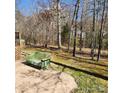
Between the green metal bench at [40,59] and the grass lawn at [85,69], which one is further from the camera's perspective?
the green metal bench at [40,59]

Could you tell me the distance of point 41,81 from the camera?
1.77 m

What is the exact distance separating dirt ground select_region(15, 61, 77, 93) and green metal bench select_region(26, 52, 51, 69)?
4 centimetres

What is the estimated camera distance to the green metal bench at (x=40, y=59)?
5.89 ft

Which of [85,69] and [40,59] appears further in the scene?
[40,59]

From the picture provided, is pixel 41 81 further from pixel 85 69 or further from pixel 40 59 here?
pixel 85 69

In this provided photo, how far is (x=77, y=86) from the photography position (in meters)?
1.71

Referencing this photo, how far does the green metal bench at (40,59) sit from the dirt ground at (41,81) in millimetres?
41

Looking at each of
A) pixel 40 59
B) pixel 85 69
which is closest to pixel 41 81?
pixel 40 59

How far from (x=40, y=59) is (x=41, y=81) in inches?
5.9

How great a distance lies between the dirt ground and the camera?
173cm
